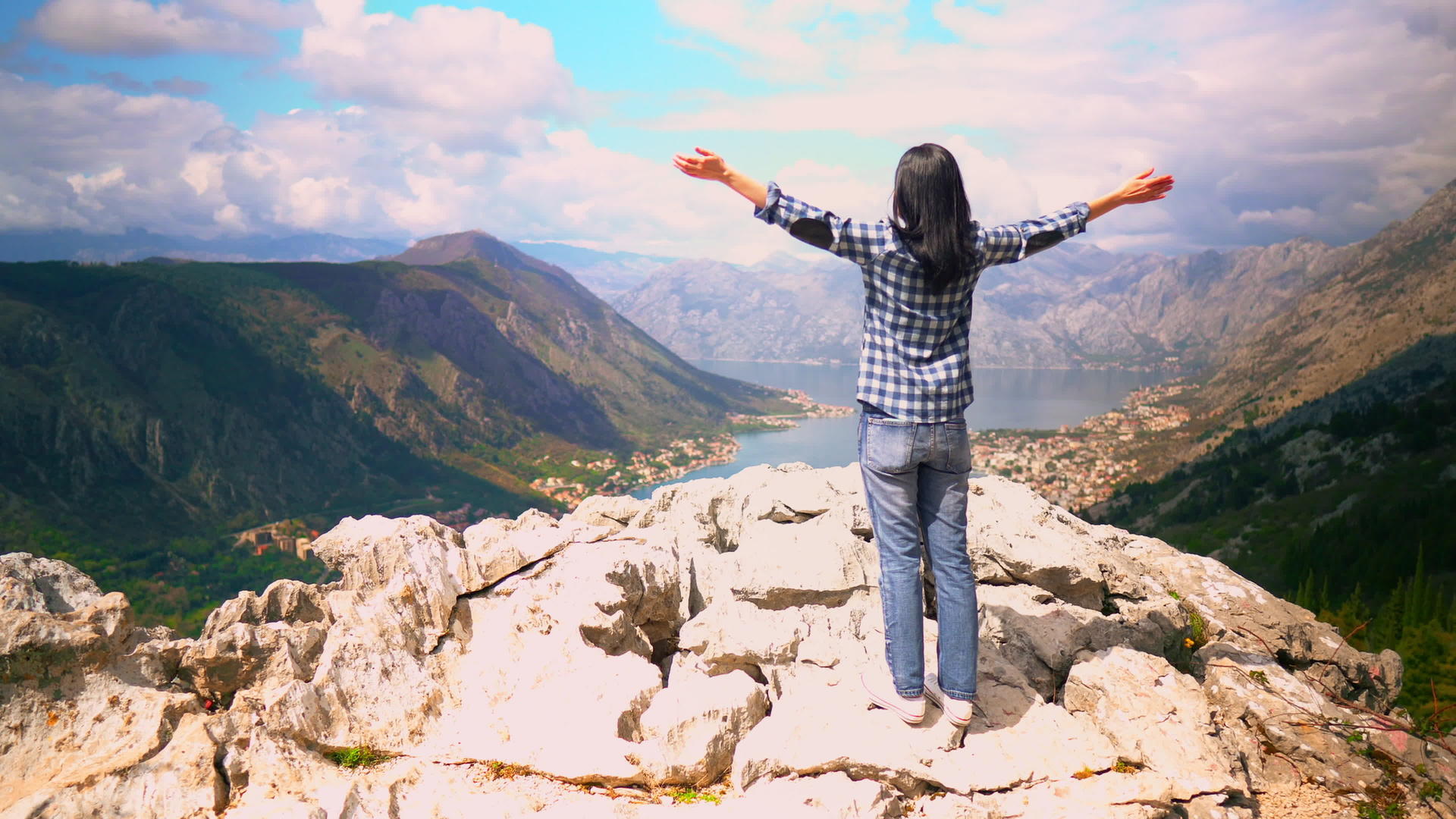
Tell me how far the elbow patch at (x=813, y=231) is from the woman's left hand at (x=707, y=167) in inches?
25.5

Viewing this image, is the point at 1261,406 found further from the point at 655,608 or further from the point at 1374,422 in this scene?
the point at 655,608

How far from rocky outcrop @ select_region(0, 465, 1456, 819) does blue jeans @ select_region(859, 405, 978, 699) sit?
0.49 m

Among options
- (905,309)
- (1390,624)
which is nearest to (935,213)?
(905,309)

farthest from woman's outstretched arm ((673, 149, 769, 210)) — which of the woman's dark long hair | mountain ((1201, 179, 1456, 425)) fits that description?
mountain ((1201, 179, 1456, 425))

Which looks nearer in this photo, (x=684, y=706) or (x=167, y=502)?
(x=684, y=706)

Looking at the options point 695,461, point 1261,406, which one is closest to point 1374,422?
point 1261,406

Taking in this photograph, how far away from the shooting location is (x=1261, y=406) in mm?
145000

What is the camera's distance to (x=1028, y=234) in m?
5.14

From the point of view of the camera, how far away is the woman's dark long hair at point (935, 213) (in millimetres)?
4836

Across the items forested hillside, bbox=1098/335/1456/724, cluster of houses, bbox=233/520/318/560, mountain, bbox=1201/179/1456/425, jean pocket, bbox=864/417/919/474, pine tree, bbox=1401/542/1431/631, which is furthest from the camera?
mountain, bbox=1201/179/1456/425

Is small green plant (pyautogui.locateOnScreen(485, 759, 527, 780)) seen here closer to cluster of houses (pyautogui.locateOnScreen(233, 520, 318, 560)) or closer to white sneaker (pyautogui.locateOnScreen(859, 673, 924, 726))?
white sneaker (pyautogui.locateOnScreen(859, 673, 924, 726))

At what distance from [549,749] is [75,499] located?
10503 centimetres

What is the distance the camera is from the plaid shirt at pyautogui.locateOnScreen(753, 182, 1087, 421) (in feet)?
16.3

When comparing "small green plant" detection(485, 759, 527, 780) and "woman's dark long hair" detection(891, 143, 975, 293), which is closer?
"woman's dark long hair" detection(891, 143, 975, 293)
